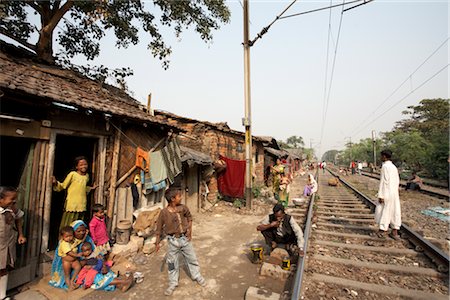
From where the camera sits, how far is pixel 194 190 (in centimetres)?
918

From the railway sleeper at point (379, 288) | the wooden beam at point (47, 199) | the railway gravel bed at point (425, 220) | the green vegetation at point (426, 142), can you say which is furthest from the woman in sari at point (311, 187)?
the green vegetation at point (426, 142)

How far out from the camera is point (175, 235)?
3773 mm

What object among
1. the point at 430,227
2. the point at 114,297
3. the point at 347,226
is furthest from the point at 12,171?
the point at 430,227

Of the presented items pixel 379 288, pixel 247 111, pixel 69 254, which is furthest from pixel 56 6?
pixel 379 288

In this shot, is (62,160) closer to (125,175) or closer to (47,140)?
(125,175)

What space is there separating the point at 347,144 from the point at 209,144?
3636 inches

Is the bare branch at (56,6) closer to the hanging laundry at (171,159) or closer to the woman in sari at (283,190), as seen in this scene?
the hanging laundry at (171,159)

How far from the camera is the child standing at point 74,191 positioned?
4.33 meters

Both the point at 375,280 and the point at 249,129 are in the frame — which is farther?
the point at 249,129

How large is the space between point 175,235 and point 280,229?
2201 mm

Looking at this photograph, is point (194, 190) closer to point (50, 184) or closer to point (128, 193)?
point (128, 193)

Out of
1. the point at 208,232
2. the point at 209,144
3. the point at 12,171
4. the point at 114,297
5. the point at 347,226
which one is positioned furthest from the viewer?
the point at 209,144

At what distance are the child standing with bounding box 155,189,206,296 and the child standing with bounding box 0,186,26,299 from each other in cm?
206

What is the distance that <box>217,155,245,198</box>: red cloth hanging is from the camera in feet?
33.6
